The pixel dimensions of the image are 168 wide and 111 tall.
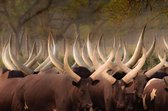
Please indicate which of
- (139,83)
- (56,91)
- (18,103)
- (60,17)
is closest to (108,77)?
(139,83)

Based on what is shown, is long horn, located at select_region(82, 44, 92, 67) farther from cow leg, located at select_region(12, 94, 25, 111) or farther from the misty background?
the misty background

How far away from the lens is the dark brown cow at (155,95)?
40.1 feet

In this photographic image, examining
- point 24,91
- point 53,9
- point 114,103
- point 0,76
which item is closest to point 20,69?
point 0,76

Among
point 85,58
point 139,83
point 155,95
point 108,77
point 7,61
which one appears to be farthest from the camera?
point 85,58

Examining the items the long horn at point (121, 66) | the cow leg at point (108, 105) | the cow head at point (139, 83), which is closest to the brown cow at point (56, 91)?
the cow leg at point (108, 105)

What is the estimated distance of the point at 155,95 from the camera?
12.5 m

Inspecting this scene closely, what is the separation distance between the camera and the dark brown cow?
1223 centimetres

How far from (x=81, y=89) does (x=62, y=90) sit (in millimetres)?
469

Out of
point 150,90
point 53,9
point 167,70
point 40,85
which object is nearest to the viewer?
point 40,85

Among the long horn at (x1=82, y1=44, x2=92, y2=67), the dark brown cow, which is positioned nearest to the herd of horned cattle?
the dark brown cow

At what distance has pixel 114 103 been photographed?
1199 centimetres

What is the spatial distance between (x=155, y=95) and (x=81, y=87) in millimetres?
1921

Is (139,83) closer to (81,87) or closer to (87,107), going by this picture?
(81,87)

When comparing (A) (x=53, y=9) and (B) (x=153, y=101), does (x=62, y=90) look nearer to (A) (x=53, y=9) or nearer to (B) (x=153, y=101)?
(B) (x=153, y=101)
